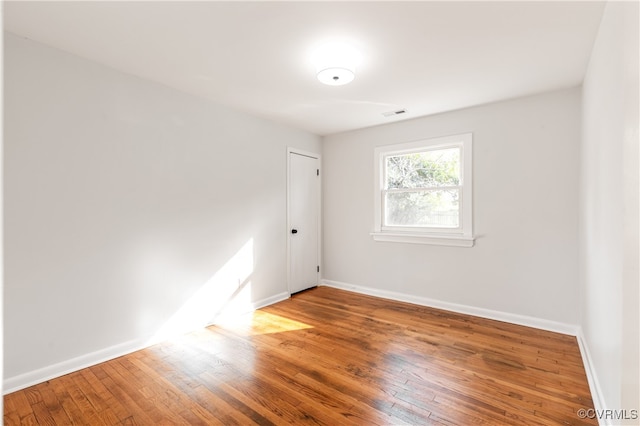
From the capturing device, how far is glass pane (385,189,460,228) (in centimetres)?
401

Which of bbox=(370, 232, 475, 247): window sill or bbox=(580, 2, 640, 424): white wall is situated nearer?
bbox=(580, 2, 640, 424): white wall

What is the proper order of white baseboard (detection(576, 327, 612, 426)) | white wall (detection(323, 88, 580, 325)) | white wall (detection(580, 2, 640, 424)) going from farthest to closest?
1. white wall (detection(323, 88, 580, 325))
2. white baseboard (detection(576, 327, 612, 426))
3. white wall (detection(580, 2, 640, 424))

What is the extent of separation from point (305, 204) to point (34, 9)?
136 inches

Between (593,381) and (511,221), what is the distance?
1.67 metres

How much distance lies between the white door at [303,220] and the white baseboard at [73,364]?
2.01m

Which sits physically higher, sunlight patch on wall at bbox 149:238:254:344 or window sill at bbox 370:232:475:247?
window sill at bbox 370:232:475:247

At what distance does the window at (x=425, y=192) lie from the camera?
3.89 metres

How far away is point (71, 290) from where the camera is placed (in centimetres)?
258

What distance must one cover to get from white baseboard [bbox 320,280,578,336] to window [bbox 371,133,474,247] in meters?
0.73

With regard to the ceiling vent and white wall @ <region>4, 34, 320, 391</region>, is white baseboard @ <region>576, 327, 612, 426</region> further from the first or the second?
white wall @ <region>4, 34, 320, 391</region>

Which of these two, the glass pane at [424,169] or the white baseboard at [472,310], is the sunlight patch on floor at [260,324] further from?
the glass pane at [424,169]

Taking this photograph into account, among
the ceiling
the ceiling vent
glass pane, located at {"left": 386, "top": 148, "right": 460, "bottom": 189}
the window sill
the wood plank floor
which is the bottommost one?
the wood plank floor

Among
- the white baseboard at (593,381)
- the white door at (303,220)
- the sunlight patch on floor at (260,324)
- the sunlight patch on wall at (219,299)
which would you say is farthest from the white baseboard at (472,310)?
the sunlight patch on wall at (219,299)

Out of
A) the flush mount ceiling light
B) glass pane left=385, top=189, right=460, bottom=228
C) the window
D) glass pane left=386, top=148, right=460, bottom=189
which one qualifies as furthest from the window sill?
the flush mount ceiling light
